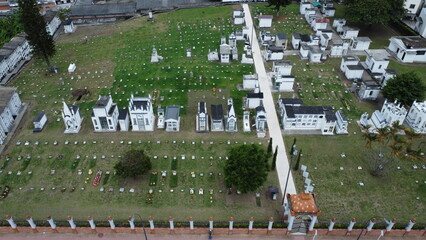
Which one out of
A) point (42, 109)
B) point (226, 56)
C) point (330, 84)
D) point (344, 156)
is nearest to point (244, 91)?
point (226, 56)

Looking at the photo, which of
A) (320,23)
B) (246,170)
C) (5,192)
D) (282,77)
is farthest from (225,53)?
(5,192)

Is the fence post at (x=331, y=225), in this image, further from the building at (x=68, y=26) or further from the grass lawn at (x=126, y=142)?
the building at (x=68, y=26)

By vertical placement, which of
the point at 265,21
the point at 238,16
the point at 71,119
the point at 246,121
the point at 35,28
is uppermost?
the point at 35,28

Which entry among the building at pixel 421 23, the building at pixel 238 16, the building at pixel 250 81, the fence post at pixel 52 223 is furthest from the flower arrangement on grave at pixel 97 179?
the building at pixel 421 23

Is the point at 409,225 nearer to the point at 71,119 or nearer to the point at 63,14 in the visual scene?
the point at 71,119

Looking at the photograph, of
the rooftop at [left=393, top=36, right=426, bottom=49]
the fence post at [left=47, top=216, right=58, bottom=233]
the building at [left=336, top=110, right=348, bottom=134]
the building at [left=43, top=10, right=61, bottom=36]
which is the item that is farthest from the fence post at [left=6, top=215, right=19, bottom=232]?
the rooftop at [left=393, top=36, right=426, bottom=49]

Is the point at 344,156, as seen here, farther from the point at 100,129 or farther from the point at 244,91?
the point at 100,129

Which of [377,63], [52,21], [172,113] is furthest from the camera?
[52,21]
